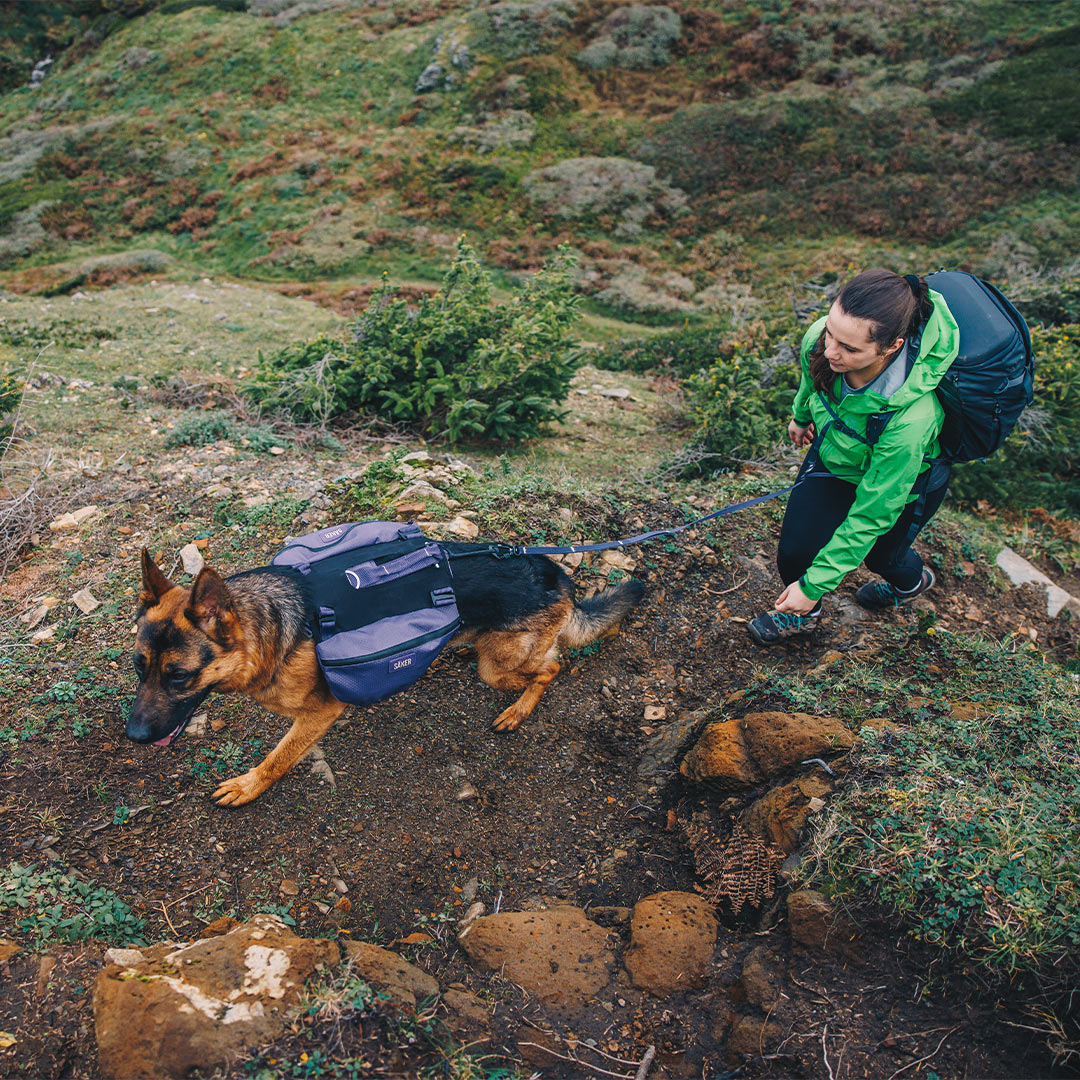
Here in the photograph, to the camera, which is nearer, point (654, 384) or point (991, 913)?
point (991, 913)

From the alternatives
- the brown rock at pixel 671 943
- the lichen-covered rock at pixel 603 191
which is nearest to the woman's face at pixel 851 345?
the brown rock at pixel 671 943

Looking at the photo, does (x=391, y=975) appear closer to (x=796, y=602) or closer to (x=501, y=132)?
(x=796, y=602)

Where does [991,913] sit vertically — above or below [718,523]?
above

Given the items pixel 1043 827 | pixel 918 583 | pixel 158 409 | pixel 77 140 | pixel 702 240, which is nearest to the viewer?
pixel 1043 827

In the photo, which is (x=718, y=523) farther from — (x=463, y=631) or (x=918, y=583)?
(x=463, y=631)

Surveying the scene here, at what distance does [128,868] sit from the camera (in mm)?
3049

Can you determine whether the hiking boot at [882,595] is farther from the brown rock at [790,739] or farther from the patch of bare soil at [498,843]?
the brown rock at [790,739]

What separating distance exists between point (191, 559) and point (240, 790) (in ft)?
6.47

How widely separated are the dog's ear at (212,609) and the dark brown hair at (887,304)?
3.06m

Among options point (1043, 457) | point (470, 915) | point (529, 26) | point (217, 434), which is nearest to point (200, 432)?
point (217, 434)

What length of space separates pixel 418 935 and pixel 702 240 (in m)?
18.2

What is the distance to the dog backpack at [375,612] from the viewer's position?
3248 millimetres

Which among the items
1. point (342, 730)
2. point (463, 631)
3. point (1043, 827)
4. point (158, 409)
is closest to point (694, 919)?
point (1043, 827)

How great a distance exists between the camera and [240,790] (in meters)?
3.44
